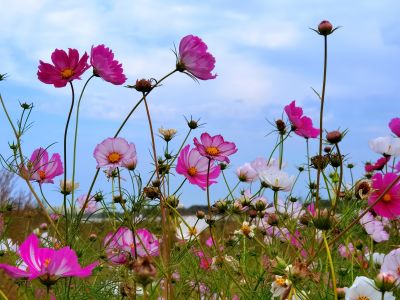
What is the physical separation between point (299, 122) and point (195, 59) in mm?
421

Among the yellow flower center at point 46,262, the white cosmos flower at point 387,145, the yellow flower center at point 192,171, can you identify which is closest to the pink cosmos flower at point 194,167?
the yellow flower center at point 192,171

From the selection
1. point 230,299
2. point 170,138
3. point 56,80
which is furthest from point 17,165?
point 230,299

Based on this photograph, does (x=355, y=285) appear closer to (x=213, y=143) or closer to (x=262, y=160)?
(x=213, y=143)

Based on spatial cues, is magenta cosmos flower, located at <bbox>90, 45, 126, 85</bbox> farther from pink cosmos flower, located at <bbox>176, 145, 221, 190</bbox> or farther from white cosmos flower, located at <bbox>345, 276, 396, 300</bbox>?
white cosmos flower, located at <bbox>345, 276, 396, 300</bbox>

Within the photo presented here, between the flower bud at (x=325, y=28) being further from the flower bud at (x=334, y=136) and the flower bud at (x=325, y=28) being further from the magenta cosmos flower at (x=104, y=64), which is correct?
the magenta cosmos flower at (x=104, y=64)

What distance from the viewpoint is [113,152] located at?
52.3 inches

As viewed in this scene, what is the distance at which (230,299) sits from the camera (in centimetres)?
151

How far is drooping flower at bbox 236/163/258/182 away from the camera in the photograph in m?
2.07

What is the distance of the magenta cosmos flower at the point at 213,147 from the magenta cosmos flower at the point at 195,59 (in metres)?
0.14

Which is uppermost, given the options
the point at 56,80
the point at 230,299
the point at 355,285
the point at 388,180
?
the point at 56,80

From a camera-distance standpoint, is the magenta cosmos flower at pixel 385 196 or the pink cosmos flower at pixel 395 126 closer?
the magenta cosmos flower at pixel 385 196

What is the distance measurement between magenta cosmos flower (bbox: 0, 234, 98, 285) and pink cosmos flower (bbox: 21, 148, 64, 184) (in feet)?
1.93

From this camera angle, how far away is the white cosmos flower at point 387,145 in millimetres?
2158

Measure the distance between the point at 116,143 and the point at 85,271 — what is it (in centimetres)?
50
